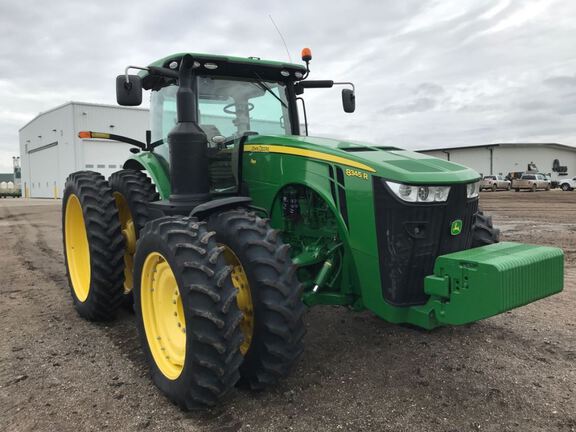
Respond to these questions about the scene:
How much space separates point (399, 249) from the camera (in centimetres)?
308

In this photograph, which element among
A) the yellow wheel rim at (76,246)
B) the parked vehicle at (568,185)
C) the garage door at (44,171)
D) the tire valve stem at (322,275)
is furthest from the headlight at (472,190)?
the garage door at (44,171)

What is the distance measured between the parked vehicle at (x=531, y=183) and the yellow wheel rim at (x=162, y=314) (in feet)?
125

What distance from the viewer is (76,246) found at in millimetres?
5379

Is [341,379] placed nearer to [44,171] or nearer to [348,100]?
[348,100]

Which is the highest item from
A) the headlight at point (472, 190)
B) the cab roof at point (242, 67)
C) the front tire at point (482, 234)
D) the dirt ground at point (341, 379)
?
the cab roof at point (242, 67)

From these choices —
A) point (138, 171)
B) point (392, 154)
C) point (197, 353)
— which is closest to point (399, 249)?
point (392, 154)

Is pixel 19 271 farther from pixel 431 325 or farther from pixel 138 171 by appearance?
pixel 431 325

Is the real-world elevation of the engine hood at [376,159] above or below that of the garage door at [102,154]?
below

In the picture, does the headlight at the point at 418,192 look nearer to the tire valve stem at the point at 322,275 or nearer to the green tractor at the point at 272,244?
the green tractor at the point at 272,244

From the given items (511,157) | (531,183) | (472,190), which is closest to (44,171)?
(531,183)

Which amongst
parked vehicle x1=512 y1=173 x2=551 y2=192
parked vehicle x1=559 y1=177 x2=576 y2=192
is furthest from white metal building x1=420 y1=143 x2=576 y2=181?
parked vehicle x1=512 y1=173 x2=551 y2=192

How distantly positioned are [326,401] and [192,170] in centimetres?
193

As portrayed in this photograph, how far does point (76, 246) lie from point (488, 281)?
14.5ft

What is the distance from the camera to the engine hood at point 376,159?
306 cm
